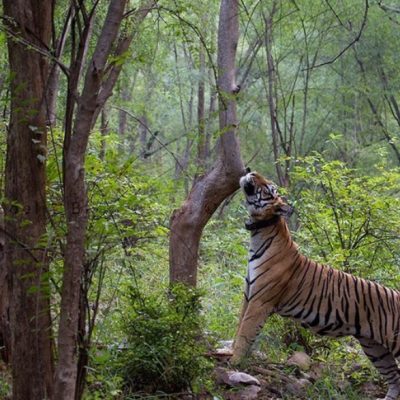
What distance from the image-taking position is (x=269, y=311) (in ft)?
20.5

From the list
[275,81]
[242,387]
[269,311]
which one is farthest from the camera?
[275,81]

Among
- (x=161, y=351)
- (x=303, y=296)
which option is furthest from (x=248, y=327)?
(x=161, y=351)

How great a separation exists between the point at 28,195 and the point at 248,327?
9.92 feet

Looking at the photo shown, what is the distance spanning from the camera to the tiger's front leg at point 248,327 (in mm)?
6020

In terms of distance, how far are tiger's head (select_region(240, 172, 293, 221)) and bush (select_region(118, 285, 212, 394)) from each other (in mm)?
1484

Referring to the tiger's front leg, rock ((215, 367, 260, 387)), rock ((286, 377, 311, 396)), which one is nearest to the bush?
rock ((215, 367, 260, 387))

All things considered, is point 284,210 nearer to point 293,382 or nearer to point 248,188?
point 248,188

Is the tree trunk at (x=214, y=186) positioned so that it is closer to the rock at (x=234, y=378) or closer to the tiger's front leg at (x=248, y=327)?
the tiger's front leg at (x=248, y=327)

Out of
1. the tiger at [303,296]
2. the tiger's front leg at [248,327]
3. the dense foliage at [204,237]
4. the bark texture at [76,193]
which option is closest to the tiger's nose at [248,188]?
the tiger at [303,296]

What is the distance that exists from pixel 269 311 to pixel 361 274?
74.0 inches

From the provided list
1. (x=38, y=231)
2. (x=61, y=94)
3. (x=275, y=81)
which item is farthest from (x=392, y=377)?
(x=275, y=81)

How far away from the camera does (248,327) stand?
6.14m

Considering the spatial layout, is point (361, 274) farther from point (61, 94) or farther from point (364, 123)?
point (364, 123)

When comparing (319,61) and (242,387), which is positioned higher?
(319,61)
